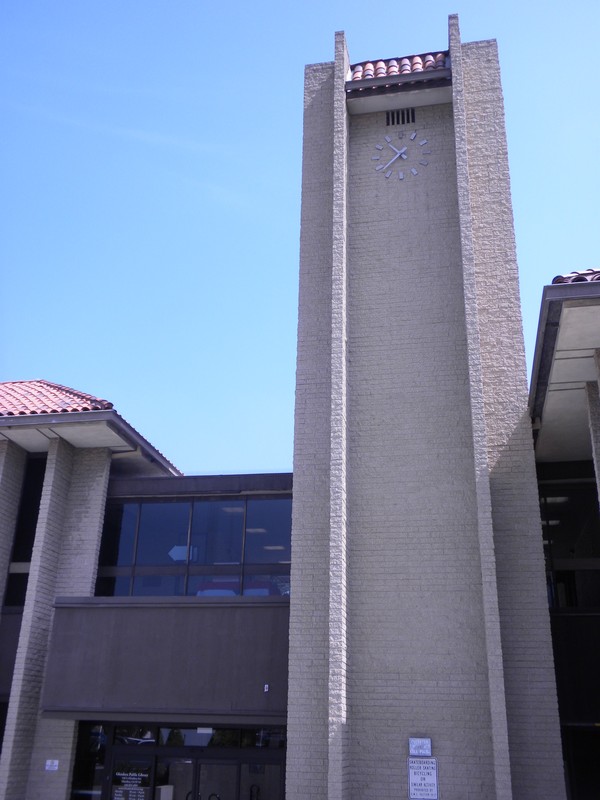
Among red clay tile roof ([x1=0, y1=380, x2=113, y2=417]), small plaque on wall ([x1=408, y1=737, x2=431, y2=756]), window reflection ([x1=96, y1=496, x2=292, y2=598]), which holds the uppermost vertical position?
red clay tile roof ([x1=0, y1=380, x2=113, y2=417])

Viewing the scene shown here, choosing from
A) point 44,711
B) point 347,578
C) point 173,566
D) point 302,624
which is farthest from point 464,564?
point 44,711

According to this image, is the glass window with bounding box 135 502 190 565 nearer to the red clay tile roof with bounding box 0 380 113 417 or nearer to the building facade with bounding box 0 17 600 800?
the building facade with bounding box 0 17 600 800

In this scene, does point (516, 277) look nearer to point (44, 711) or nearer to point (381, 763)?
point (381, 763)

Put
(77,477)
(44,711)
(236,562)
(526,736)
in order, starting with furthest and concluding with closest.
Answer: (77,477), (236,562), (44,711), (526,736)

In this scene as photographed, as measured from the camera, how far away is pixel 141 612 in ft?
48.0

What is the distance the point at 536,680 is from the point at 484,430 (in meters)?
3.89

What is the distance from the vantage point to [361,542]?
13.7m

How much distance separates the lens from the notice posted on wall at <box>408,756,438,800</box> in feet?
39.8

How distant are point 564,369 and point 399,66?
8120mm

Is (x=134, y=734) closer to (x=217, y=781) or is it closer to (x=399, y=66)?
(x=217, y=781)

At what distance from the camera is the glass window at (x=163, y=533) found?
16484mm

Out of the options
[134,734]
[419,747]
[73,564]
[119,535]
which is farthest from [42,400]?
[419,747]

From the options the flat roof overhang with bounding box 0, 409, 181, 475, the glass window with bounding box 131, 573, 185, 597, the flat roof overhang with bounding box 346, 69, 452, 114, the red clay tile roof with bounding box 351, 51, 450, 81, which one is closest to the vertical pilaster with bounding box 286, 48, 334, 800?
the red clay tile roof with bounding box 351, 51, 450, 81

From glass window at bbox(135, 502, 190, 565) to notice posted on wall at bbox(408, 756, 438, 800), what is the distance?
602 cm
